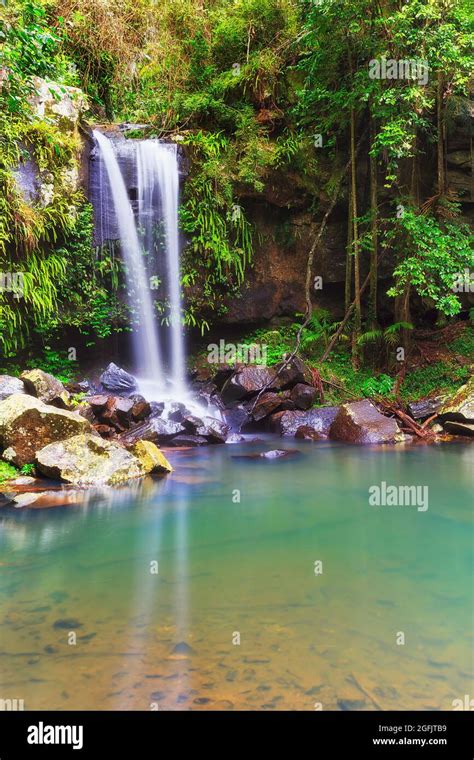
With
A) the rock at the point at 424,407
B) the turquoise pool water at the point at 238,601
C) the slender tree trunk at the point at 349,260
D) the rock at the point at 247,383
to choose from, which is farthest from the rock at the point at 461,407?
the turquoise pool water at the point at 238,601

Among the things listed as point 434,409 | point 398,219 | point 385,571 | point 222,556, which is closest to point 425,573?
point 385,571

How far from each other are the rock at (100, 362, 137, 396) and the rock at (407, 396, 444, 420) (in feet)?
19.6

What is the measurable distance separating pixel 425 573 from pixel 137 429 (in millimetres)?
6350

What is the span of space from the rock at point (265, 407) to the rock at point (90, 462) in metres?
4.08

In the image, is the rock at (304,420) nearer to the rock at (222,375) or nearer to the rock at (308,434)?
the rock at (308,434)

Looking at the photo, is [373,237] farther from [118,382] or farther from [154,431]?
[154,431]

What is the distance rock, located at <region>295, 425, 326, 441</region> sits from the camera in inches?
403

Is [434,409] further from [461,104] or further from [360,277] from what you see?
[461,104]

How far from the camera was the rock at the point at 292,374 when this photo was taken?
1150 centimetres

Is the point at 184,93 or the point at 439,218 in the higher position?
the point at 184,93

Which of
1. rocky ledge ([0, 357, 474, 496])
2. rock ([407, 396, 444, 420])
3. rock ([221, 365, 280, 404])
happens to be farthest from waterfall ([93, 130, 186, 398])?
rock ([407, 396, 444, 420])

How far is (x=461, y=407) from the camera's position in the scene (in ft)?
33.8

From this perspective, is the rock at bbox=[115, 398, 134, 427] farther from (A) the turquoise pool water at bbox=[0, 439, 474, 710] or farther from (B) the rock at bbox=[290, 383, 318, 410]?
(B) the rock at bbox=[290, 383, 318, 410]
